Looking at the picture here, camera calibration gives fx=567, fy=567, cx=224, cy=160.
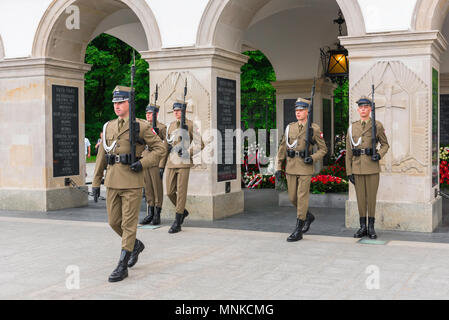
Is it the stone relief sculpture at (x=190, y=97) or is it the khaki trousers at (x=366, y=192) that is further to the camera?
the stone relief sculpture at (x=190, y=97)

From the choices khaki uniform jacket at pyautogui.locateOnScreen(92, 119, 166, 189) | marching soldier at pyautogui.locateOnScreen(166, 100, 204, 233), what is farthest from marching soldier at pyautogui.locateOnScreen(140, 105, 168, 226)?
khaki uniform jacket at pyautogui.locateOnScreen(92, 119, 166, 189)

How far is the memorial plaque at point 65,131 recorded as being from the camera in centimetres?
1118

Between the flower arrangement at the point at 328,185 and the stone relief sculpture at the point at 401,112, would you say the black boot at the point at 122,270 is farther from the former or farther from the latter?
the flower arrangement at the point at 328,185

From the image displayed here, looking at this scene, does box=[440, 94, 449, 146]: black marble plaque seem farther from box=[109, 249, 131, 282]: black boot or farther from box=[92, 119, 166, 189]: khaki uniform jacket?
box=[109, 249, 131, 282]: black boot

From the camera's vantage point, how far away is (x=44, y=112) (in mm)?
10906

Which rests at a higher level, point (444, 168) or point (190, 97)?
point (190, 97)

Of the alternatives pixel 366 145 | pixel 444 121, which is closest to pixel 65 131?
pixel 366 145

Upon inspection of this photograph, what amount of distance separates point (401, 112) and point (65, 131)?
659 centimetres

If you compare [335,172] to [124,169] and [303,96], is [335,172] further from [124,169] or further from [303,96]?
[124,169]

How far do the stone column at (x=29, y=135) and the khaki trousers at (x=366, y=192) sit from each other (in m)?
6.16

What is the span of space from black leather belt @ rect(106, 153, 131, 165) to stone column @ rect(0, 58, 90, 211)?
18.6ft

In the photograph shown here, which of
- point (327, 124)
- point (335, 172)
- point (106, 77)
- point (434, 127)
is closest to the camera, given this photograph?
point (434, 127)

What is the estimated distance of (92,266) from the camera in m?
6.14

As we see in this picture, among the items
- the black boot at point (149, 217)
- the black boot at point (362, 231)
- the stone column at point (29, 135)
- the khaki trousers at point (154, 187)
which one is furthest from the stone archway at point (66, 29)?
the black boot at point (362, 231)
